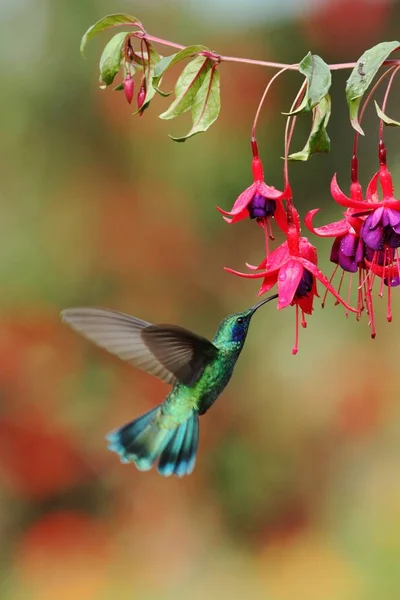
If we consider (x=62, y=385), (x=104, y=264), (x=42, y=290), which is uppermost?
(x=104, y=264)

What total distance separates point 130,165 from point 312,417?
3.03 ft

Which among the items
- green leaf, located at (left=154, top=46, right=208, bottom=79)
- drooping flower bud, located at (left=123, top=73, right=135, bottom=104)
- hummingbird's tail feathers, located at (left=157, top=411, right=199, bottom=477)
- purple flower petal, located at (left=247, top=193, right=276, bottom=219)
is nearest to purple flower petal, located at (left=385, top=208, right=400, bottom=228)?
purple flower petal, located at (left=247, top=193, right=276, bottom=219)

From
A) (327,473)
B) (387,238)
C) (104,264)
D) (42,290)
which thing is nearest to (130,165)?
(104,264)

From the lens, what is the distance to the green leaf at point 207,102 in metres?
0.69

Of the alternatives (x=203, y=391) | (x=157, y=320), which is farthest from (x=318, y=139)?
(x=157, y=320)

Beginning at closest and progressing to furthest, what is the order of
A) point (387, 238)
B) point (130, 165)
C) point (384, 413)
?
point (387, 238)
point (384, 413)
point (130, 165)

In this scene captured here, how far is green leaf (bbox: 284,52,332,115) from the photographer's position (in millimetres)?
555

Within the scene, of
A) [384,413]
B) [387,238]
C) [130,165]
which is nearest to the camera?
[387,238]

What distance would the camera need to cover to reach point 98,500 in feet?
8.09

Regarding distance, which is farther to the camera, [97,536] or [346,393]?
[97,536]

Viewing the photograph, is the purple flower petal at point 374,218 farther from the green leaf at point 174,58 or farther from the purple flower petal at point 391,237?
the green leaf at point 174,58

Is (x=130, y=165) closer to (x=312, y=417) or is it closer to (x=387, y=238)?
(x=312, y=417)

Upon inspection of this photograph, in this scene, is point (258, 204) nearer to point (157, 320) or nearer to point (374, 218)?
point (374, 218)

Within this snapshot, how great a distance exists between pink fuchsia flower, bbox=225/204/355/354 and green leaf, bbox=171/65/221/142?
10 centimetres
